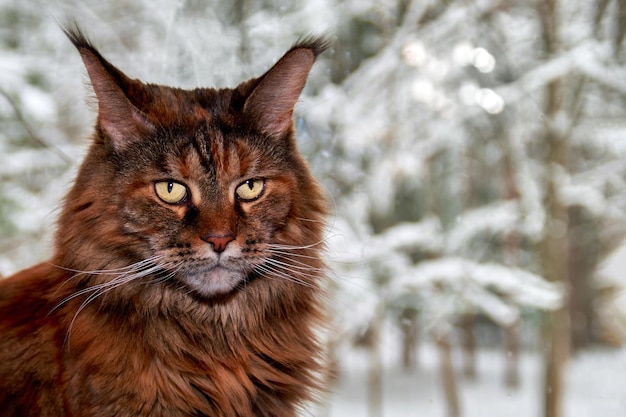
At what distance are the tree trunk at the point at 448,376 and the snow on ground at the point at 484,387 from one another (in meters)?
0.02

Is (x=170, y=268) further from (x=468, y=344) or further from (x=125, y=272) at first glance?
(x=468, y=344)

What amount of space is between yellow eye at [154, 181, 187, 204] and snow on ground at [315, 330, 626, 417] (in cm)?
107

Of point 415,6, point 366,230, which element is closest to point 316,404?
point 366,230

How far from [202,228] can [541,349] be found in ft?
4.58

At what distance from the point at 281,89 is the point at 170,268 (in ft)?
0.97

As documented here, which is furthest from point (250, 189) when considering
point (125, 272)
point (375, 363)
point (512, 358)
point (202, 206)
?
point (512, 358)

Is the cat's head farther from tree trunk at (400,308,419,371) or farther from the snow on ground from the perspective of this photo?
tree trunk at (400,308,419,371)

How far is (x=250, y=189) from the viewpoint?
0.81 metres

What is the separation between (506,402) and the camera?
181 centimetres

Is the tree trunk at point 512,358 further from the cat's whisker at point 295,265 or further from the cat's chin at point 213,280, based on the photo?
the cat's chin at point 213,280

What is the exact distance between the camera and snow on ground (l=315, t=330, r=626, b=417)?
1662 mm

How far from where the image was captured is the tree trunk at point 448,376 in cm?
184

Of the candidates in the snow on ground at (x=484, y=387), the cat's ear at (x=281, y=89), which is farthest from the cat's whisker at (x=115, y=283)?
the snow on ground at (x=484, y=387)

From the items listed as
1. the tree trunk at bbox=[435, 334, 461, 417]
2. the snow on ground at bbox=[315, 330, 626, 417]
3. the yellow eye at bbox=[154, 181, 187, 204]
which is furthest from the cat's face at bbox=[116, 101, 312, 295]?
the tree trunk at bbox=[435, 334, 461, 417]
